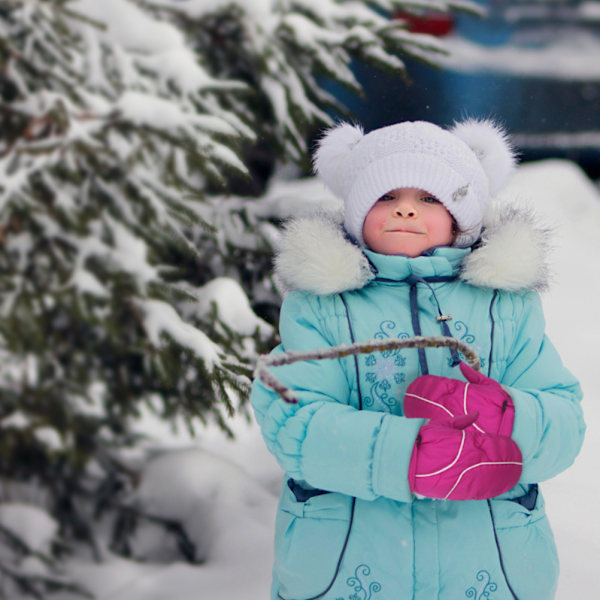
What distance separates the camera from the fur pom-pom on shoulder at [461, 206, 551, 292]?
5.80 ft

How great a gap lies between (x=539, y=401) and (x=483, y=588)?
418mm

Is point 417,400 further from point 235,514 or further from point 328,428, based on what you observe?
point 235,514

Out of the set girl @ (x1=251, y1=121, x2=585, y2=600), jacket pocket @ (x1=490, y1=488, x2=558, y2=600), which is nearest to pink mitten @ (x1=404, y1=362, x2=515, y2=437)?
girl @ (x1=251, y1=121, x2=585, y2=600)

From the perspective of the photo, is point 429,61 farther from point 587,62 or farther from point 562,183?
point 587,62

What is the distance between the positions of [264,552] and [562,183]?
4654 mm

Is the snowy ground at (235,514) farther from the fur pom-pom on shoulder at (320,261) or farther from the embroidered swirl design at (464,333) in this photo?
the fur pom-pom on shoulder at (320,261)

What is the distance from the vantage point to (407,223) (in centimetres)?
179

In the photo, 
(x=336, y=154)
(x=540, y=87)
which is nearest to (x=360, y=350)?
(x=336, y=154)

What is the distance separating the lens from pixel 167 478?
343 centimetres

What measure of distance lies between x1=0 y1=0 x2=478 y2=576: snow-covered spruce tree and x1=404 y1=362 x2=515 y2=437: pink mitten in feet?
2.70

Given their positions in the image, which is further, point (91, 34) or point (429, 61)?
point (429, 61)

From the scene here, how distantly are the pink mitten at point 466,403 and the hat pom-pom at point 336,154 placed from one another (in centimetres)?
64

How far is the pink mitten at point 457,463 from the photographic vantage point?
152 centimetres

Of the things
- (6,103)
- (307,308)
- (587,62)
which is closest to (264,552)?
(307,308)
